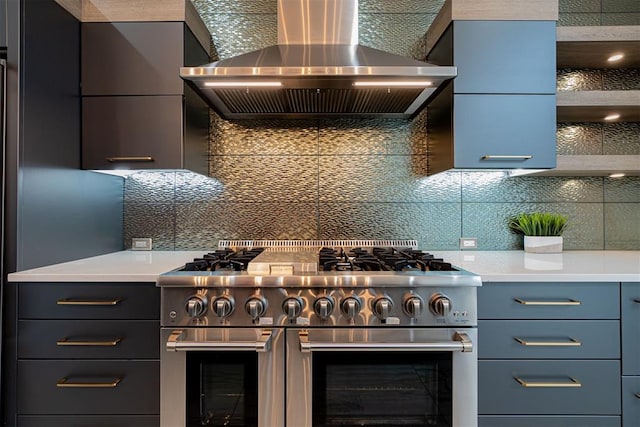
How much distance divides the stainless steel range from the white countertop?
0.17 m

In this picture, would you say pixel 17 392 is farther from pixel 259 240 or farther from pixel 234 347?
pixel 259 240

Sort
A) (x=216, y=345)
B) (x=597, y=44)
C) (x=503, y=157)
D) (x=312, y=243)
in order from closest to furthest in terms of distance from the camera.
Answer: (x=216, y=345), (x=503, y=157), (x=597, y=44), (x=312, y=243)

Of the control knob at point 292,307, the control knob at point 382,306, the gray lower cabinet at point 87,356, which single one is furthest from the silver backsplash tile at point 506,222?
the gray lower cabinet at point 87,356

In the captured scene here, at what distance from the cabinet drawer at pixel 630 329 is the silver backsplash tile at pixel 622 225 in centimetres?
88

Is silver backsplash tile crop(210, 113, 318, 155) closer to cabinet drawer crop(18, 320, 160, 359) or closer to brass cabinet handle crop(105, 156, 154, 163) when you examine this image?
brass cabinet handle crop(105, 156, 154, 163)

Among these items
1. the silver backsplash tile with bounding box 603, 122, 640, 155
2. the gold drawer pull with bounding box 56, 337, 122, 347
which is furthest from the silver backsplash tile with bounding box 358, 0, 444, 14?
the gold drawer pull with bounding box 56, 337, 122, 347

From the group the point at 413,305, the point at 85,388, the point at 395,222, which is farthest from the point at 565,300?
the point at 85,388

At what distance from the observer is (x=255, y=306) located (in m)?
1.30

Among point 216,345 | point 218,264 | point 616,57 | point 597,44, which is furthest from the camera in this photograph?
point 616,57

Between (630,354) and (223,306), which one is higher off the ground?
(223,306)

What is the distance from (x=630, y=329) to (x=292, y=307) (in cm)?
→ 125

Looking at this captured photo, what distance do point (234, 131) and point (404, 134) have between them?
97 cm

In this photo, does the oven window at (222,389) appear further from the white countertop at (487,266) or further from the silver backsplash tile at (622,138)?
the silver backsplash tile at (622,138)

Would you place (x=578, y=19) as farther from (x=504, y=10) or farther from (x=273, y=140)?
(x=273, y=140)
